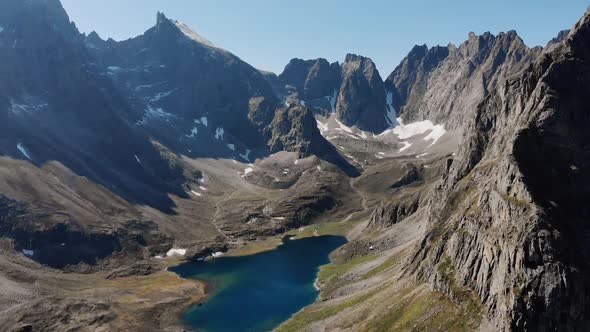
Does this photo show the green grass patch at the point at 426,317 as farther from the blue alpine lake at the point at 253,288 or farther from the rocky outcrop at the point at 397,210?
the rocky outcrop at the point at 397,210

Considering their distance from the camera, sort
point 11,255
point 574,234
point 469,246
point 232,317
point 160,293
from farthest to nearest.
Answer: point 11,255
point 160,293
point 232,317
point 469,246
point 574,234

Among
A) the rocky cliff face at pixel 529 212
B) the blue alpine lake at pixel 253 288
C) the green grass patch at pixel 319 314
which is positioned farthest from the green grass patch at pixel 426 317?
the blue alpine lake at pixel 253 288

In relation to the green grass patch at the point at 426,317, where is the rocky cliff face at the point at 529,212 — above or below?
above

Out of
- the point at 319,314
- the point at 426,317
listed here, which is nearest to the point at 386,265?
the point at 319,314

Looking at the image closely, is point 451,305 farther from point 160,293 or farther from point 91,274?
point 91,274

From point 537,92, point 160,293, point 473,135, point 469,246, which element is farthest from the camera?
point 160,293

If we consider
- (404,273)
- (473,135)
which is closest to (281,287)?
(404,273)
